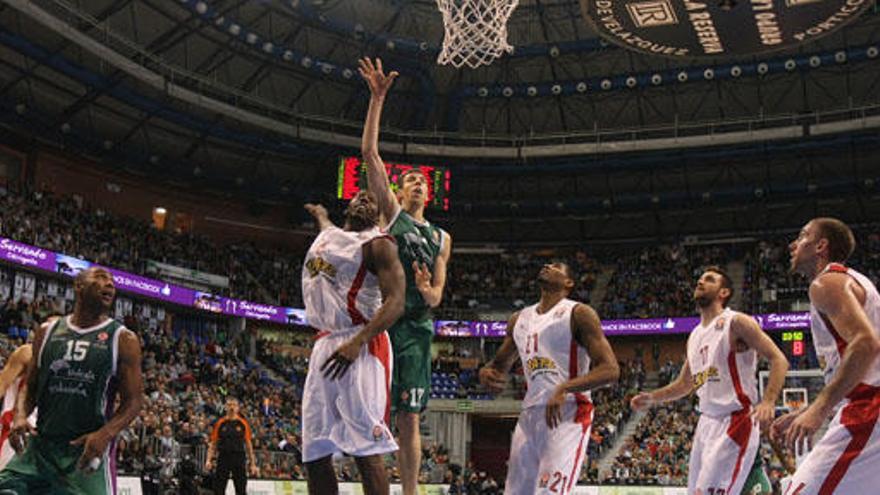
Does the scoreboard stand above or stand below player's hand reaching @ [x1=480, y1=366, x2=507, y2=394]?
above

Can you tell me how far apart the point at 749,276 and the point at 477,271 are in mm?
10492

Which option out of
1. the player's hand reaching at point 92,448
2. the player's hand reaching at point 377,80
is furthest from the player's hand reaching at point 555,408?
the player's hand reaching at point 92,448

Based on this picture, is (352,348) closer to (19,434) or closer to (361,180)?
(19,434)

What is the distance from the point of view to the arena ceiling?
2923 centimetres

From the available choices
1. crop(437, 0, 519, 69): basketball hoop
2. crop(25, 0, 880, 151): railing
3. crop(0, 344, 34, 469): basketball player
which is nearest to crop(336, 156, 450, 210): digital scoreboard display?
crop(25, 0, 880, 151): railing

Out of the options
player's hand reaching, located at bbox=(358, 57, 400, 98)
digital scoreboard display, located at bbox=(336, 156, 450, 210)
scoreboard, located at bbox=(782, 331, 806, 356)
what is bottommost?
scoreboard, located at bbox=(782, 331, 806, 356)

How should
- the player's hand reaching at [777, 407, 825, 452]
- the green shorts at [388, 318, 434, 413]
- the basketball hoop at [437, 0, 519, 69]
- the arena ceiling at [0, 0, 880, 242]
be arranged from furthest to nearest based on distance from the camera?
the arena ceiling at [0, 0, 880, 242] < the basketball hoop at [437, 0, 519, 69] < the green shorts at [388, 318, 434, 413] < the player's hand reaching at [777, 407, 825, 452]

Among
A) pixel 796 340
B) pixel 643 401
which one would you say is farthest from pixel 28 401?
pixel 796 340

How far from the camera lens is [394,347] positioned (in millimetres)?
6941

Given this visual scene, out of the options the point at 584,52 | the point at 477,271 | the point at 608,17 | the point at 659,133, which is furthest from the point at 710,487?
the point at 477,271

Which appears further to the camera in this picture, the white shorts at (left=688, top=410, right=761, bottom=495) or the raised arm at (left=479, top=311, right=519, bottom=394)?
the raised arm at (left=479, top=311, right=519, bottom=394)

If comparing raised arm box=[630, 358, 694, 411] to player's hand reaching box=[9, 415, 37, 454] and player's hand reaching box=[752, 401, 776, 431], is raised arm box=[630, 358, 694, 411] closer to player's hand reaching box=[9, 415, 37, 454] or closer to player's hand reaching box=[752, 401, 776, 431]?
player's hand reaching box=[752, 401, 776, 431]

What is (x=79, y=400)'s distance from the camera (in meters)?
5.16

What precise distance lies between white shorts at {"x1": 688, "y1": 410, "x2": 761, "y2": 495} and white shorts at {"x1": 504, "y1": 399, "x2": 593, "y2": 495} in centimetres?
115
